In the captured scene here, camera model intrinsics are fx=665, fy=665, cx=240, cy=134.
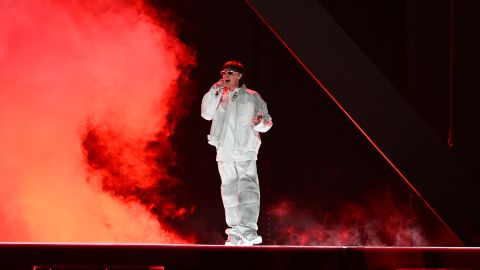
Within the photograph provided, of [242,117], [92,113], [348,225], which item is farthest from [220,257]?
[92,113]

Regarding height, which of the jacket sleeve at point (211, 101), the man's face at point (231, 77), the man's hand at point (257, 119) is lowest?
the man's hand at point (257, 119)

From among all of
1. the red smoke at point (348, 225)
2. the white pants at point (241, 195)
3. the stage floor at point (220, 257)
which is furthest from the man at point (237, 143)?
the red smoke at point (348, 225)

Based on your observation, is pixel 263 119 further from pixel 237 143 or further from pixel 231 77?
pixel 231 77

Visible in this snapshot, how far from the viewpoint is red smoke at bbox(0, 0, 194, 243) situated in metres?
5.35

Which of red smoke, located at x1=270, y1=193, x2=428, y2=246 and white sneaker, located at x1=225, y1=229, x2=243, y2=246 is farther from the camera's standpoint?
red smoke, located at x1=270, y1=193, x2=428, y2=246

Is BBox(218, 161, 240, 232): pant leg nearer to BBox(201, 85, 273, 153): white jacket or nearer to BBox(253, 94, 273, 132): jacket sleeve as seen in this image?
BBox(201, 85, 273, 153): white jacket

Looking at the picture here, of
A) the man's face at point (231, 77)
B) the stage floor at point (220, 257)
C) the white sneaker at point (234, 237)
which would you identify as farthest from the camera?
the man's face at point (231, 77)

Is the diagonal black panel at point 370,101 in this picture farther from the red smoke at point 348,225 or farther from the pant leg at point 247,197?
the red smoke at point 348,225

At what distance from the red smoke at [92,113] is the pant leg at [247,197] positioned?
1407 mm

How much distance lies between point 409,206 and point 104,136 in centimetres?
254

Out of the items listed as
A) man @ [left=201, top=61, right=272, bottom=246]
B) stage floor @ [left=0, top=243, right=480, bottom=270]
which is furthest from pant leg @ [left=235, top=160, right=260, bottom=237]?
stage floor @ [left=0, top=243, right=480, bottom=270]

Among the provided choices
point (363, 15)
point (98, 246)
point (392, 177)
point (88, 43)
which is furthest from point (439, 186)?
point (88, 43)

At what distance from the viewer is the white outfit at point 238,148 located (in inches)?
157

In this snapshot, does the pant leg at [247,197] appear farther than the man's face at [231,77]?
No
